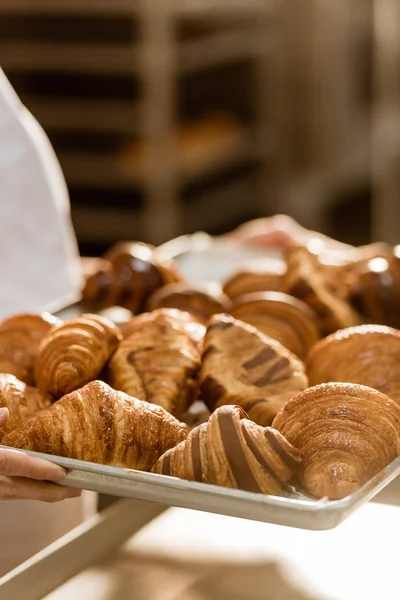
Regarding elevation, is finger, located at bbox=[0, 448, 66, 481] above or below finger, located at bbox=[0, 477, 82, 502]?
above

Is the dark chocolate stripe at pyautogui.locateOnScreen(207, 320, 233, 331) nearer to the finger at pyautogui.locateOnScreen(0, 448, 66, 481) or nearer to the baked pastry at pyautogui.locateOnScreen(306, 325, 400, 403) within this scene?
the baked pastry at pyautogui.locateOnScreen(306, 325, 400, 403)

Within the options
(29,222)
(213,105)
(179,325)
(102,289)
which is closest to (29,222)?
(29,222)

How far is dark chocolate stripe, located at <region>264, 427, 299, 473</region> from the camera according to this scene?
1.99 feet

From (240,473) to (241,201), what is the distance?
2.89 meters

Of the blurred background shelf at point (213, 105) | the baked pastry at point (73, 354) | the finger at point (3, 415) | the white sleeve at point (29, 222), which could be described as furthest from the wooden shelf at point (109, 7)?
the finger at point (3, 415)

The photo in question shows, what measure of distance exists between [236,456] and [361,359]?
0.19 meters

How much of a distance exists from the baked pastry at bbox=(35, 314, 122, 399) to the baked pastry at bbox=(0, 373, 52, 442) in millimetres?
15

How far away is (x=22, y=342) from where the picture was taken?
0.81 metres

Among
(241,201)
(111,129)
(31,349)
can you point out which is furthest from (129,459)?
(241,201)

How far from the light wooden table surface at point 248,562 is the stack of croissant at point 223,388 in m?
0.10

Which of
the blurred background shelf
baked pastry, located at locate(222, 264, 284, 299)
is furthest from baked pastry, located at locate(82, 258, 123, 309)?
the blurred background shelf

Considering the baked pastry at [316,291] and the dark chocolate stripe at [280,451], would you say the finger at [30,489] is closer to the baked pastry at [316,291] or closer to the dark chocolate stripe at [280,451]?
the dark chocolate stripe at [280,451]

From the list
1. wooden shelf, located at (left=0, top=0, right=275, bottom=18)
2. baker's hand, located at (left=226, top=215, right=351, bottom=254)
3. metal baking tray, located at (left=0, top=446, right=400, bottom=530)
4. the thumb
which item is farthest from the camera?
wooden shelf, located at (left=0, top=0, right=275, bottom=18)

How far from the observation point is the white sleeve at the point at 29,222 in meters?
1.10
